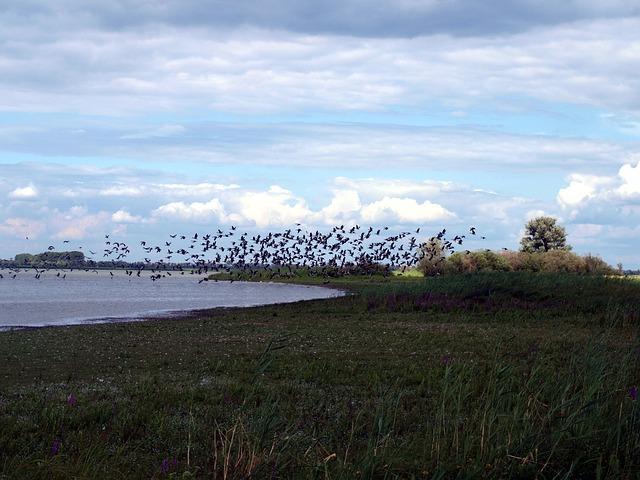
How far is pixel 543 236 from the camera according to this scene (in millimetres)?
130625

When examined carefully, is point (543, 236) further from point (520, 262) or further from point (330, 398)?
point (330, 398)

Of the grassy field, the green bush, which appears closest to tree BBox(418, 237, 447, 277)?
the green bush

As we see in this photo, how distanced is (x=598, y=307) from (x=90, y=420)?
111 ft

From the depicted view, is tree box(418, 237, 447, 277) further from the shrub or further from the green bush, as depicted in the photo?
the shrub

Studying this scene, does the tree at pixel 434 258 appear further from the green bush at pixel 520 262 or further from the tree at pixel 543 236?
the tree at pixel 543 236

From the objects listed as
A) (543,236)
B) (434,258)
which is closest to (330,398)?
(434,258)

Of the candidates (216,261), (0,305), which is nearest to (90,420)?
(216,261)

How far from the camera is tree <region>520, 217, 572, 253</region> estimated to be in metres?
130

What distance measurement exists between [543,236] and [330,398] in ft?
397

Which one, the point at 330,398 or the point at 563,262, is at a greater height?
the point at 563,262

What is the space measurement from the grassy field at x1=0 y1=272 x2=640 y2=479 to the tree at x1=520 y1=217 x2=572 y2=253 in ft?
305

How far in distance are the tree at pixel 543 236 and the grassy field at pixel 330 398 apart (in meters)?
93.1

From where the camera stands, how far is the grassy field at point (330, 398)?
959 centimetres

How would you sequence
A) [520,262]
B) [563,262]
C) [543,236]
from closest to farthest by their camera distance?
[563,262] → [520,262] → [543,236]
